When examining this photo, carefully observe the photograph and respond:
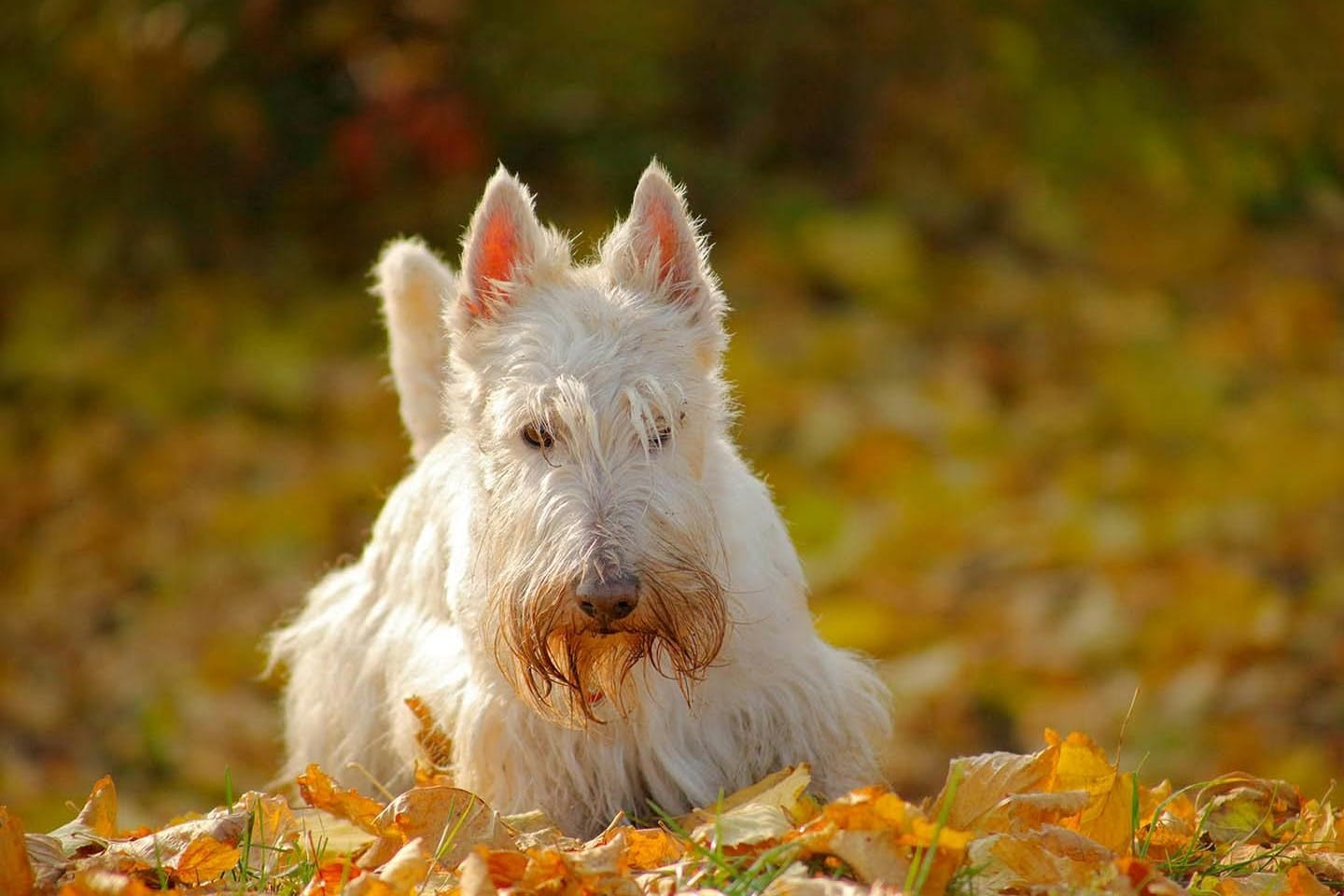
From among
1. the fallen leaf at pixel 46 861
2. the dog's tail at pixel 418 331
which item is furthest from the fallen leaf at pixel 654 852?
the dog's tail at pixel 418 331

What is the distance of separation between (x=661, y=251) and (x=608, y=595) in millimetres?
1018

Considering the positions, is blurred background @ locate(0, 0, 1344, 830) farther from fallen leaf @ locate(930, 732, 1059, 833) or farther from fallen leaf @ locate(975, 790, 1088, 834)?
fallen leaf @ locate(975, 790, 1088, 834)

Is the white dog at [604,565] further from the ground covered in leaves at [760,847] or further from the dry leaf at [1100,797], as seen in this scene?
the dry leaf at [1100,797]

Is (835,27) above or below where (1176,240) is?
above

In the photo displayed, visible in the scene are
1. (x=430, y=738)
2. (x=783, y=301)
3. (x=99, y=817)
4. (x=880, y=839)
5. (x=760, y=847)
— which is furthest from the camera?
(x=783, y=301)

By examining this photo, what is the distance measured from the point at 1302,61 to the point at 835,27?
3072mm

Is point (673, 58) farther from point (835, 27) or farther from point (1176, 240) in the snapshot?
point (1176, 240)

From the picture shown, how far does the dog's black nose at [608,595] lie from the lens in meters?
3.70

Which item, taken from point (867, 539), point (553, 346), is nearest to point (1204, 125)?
point (867, 539)

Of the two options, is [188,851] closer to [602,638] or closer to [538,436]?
[602,638]

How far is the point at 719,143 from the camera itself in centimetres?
1138

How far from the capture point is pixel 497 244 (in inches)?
170

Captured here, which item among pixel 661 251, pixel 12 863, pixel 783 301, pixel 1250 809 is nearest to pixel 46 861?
pixel 12 863

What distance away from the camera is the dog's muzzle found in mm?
3699
